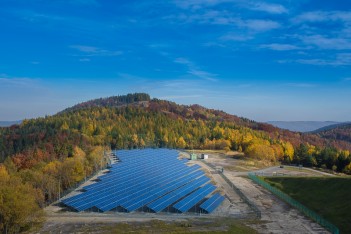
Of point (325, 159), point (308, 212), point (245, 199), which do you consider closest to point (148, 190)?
point (245, 199)

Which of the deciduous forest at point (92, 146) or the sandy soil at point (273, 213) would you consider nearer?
the sandy soil at point (273, 213)

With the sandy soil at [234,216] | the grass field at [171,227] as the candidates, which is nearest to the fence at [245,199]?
the sandy soil at [234,216]

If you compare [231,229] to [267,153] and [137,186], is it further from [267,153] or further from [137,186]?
[267,153]

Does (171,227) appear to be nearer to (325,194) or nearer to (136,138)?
(325,194)

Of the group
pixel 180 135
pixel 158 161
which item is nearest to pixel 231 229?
pixel 158 161

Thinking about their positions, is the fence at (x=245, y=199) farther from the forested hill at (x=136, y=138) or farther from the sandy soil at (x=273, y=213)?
the forested hill at (x=136, y=138)
